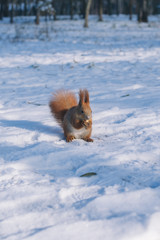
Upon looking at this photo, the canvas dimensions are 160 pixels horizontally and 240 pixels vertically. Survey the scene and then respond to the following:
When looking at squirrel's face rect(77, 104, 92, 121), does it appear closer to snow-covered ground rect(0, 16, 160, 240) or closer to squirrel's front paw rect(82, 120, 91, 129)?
squirrel's front paw rect(82, 120, 91, 129)

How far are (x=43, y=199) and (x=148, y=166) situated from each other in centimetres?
95

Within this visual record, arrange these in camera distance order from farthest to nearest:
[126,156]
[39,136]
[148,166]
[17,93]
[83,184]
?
[17,93], [39,136], [126,156], [148,166], [83,184]

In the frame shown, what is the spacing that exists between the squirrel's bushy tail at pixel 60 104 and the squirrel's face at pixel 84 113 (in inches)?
21.3

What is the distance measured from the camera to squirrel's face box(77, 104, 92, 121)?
2912mm

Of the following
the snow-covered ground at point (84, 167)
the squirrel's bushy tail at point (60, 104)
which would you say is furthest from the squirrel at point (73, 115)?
the snow-covered ground at point (84, 167)

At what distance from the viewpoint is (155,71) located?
6766mm

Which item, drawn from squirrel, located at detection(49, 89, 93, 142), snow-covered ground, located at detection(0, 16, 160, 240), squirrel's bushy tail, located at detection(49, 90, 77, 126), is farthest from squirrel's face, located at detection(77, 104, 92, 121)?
squirrel's bushy tail, located at detection(49, 90, 77, 126)

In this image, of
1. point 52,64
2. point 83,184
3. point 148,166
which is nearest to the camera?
point 83,184

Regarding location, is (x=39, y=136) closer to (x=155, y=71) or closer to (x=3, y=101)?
(x=3, y=101)

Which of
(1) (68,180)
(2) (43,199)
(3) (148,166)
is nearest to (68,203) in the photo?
(2) (43,199)

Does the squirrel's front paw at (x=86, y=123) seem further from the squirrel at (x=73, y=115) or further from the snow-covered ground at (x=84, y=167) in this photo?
the snow-covered ground at (x=84, y=167)

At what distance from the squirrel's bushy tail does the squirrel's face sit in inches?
21.3

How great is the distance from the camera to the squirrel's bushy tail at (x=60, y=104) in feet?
11.4

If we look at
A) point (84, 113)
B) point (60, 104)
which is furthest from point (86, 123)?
point (60, 104)
